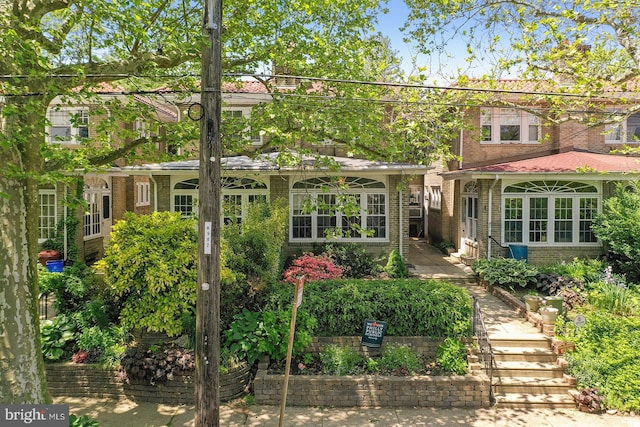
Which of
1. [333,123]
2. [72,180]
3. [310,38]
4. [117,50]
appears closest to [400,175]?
[333,123]

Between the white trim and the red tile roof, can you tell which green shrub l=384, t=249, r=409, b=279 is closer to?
the red tile roof

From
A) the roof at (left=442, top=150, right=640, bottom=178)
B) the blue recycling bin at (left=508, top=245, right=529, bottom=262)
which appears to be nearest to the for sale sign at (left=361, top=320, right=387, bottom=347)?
→ the roof at (left=442, top=150, right=640, bottom=178)

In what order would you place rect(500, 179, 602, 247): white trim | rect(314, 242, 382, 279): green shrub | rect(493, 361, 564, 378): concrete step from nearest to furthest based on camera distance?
rect(493, 361, 564, 378): concrete step < rect(314, 242, 382, 279): green shrub < rect(500, 179, 602, 247): white trim

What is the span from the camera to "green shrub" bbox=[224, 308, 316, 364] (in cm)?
778

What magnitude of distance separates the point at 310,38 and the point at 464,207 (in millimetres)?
10775

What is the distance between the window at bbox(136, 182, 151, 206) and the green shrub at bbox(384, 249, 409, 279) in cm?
1467

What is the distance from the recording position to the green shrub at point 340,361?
7.73 metres

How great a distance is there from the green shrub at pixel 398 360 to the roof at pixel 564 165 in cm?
808

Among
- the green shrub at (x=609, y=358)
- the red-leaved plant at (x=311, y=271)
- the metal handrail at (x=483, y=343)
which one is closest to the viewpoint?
the green shrub at (x=609, y=358)

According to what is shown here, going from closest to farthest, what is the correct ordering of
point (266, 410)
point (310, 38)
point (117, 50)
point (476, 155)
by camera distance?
point (266, 410) → point (117, 50) → point (310, 38) → point (476, 155)

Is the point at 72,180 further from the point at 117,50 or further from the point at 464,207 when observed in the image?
the point at 464,207

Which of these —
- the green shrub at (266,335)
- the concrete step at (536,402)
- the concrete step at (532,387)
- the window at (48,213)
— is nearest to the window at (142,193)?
the window at (48,213)

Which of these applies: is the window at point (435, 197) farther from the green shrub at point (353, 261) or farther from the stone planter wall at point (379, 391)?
the stone planter wall at point (379, 391)

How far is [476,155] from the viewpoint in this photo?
16703 millimetres
